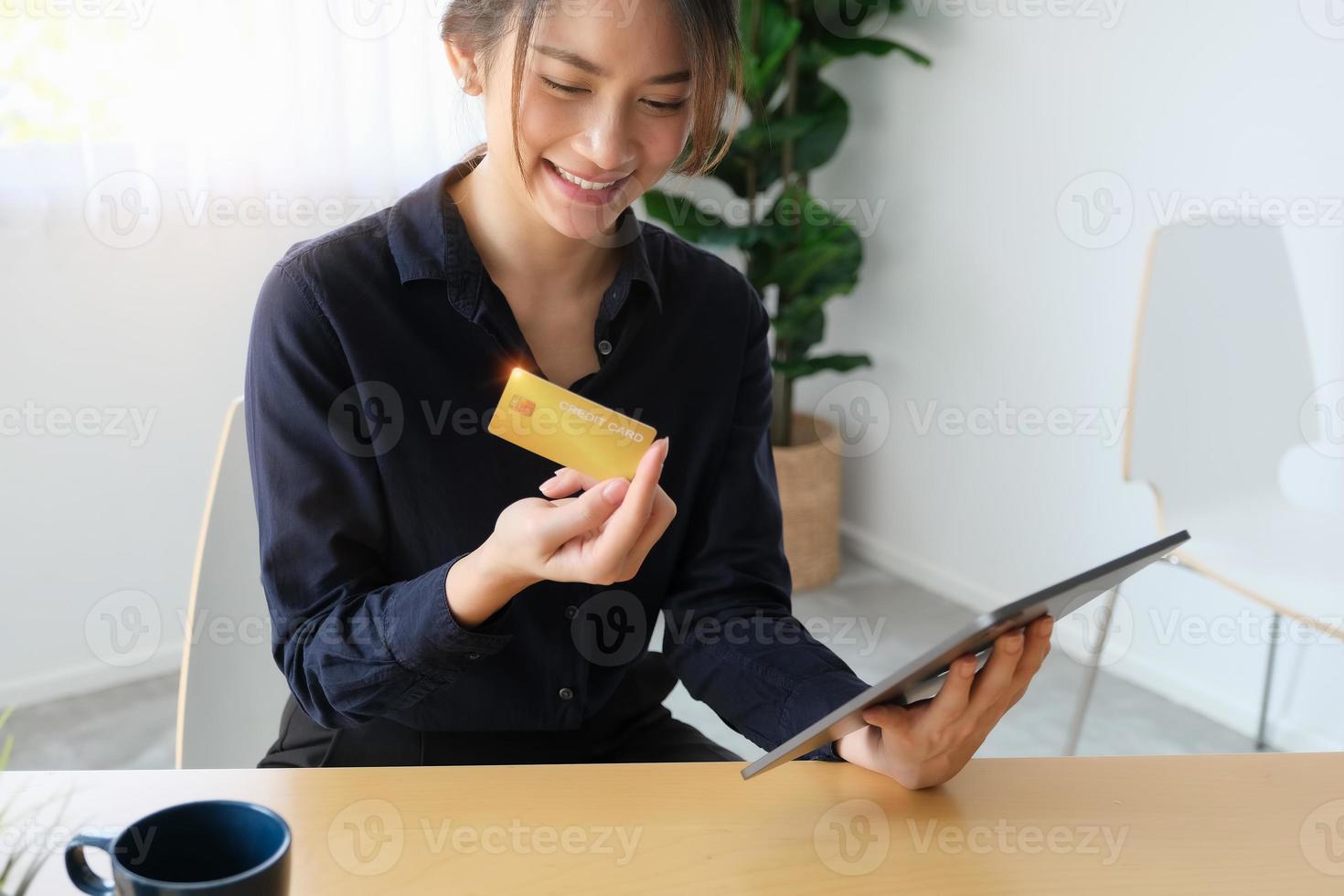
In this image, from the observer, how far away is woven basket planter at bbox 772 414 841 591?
2.82m

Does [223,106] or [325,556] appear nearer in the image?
[325,556]

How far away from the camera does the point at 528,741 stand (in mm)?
1069

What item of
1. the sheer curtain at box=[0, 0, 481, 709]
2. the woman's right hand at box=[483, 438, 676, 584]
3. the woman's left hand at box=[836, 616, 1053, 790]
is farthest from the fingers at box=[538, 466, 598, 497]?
the sheer curtain at box=[0, 0, 481, 709]

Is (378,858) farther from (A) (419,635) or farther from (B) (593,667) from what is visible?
(B) (593,667)

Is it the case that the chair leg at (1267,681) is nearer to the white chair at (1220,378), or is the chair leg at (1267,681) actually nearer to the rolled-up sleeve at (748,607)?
the white chair at (1220,378)

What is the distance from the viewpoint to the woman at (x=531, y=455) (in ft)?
2.99

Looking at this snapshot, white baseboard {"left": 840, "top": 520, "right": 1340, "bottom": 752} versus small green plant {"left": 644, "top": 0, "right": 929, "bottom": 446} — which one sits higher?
small green plant {"left": 644, "top": 0, "right": 929, "bottom": 446}

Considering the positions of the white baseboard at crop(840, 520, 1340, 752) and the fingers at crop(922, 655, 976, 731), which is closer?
the fingers at crop(922, 655, 976, 731)

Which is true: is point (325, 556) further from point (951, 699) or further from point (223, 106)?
point (223, 106)

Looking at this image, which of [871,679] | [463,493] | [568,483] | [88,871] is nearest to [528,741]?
[463,493]

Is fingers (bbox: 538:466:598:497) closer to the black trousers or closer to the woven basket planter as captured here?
the black trousers

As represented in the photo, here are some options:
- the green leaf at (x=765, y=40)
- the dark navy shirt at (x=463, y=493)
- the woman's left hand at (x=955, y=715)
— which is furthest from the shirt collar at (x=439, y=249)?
the green leaf at (x=765, y=40)

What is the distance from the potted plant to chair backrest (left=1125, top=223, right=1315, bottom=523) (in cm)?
83

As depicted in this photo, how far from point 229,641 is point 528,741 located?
273mm
